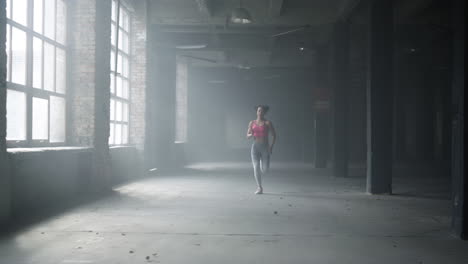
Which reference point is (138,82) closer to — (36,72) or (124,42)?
(124,42)

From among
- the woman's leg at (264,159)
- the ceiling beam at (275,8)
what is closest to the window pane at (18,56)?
the woman's leg at (264,159)

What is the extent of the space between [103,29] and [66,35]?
83 centimetres

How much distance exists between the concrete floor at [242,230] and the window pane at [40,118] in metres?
1.54

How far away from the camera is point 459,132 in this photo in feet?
19.4

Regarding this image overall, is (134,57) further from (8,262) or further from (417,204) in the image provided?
(8,262)

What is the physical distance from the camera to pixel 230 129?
89.3 feet

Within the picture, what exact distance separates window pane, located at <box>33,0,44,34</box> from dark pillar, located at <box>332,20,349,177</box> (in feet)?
27.8

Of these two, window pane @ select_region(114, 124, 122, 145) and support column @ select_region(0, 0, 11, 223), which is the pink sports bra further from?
support column @ select_region(0, 0, 11, 223)

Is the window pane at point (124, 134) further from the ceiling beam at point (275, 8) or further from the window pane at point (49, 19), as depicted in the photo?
the ceiling beam at point (275, 8)

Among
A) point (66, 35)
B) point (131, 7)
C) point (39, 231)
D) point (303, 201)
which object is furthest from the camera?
point (131, 7)

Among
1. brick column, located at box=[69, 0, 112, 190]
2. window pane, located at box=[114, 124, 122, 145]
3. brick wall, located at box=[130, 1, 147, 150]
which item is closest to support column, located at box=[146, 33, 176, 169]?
brick wall, located at box=[130, 1, 147, 150]

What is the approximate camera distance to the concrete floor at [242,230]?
4.80 m

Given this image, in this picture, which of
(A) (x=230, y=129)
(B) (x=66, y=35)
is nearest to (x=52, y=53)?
(B) (x=66, y=35)

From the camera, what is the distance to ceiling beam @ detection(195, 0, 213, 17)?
13138mm
